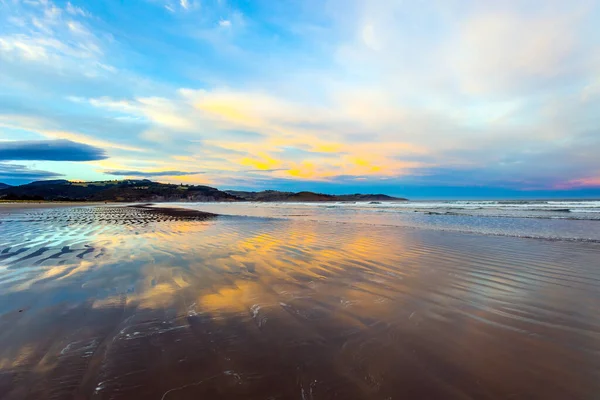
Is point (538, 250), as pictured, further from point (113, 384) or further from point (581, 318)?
point (113, 384)

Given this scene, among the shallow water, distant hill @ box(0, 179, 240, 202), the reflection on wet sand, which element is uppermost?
distant hill @ box(0, 179, 240, 202)

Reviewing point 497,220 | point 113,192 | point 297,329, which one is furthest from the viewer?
point 113,192

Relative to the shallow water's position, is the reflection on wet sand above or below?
below

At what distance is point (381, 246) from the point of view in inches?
391

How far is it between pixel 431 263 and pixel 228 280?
4.96 meters

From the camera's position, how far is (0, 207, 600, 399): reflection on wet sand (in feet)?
8.28

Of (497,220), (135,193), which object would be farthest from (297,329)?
(135,193)

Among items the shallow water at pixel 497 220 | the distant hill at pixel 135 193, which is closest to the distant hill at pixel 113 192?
the distant hill at pixel 135 193

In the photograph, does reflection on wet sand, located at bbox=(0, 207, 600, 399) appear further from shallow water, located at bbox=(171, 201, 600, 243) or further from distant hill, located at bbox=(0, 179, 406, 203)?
distant hill, located at bbox=(0, 179, 406, 203)

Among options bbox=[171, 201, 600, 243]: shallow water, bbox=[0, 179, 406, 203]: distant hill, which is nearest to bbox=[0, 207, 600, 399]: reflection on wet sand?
bbox=[171, 201, 600, 243]: shallow water

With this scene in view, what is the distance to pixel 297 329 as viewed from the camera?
11.8ft

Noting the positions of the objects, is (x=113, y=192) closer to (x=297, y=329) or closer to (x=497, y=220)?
→ (x=497, y=220)

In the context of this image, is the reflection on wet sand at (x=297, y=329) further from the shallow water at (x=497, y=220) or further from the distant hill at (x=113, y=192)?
the distant hill at (x=113, y=192)

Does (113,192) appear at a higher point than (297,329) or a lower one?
higher
